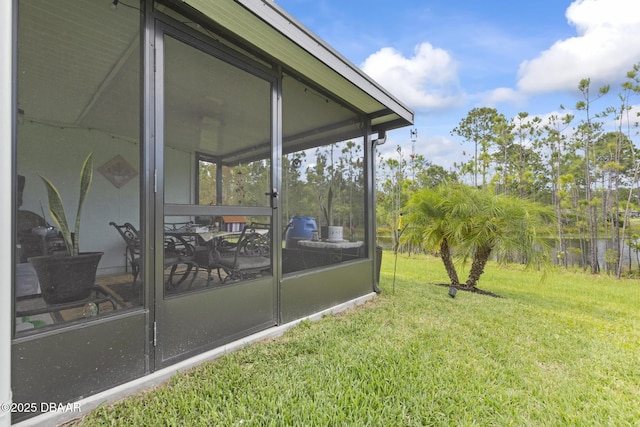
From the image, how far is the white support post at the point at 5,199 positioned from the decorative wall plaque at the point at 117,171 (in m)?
0.73

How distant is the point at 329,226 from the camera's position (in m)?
3.66

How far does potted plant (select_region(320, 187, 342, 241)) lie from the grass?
0.97m

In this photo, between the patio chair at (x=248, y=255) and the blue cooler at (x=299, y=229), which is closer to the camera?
the patio chair at (x=248, y=255)

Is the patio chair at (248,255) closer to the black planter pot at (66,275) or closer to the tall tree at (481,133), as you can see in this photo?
the black planter pot at (66,275)

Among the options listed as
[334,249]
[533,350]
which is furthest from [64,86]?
[533,350]

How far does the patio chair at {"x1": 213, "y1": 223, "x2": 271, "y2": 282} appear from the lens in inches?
97.3

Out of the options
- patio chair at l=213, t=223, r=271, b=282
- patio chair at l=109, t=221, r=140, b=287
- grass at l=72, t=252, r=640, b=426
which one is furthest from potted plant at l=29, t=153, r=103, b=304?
patio chair at l=213, t=223, r=271, b=282

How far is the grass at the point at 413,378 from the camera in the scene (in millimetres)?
1620

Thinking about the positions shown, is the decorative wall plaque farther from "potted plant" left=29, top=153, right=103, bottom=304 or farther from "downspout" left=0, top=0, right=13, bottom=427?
"downspout" left=0, top=0, right=13, bottom=427

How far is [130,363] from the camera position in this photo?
69.4 inches

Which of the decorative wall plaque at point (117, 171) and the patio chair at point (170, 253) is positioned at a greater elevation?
the decorative wall plaque at point (117, 171)

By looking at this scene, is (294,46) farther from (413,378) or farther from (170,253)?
(413,378)

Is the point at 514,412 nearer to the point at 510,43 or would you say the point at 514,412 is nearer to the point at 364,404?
the point at 364,404

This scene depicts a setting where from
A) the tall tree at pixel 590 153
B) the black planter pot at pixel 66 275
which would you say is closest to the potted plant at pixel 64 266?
the black planter pot at pixel 66 275
